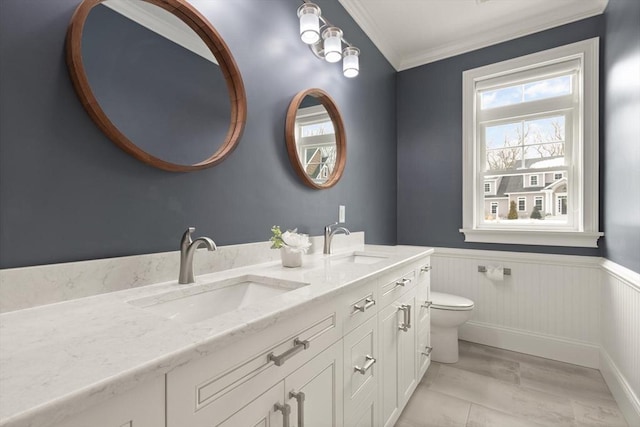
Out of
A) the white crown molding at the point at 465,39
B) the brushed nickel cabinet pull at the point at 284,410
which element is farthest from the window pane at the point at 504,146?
the brushed nickel cabinet pull at the point at 284,410

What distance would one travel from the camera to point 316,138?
1877mm

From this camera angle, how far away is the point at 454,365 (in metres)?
2.27

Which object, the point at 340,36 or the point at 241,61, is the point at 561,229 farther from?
the point at 241,61

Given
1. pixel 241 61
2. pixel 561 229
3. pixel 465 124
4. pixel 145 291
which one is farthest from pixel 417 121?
pixel 145 291

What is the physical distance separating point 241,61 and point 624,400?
269 cm

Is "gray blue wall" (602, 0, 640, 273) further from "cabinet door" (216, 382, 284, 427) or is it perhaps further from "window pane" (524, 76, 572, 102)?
"cabinet door" (216, 382, 284, 427)

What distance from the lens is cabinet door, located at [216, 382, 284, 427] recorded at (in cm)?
66

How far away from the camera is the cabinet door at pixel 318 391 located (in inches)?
31.8

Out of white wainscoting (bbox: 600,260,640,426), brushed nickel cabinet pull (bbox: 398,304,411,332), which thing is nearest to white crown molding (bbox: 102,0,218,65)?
brushed nickel cabinet pull (bbox: 398,304,411,332)

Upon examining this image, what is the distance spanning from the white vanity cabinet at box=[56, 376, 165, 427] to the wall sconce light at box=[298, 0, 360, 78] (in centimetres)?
161

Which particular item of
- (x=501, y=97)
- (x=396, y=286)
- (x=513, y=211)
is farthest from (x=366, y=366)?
(x=501, y=97)

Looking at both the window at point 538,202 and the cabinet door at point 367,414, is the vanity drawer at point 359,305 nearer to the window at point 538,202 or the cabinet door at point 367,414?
the cabinet door at point 367,414

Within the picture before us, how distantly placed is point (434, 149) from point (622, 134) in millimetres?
1321

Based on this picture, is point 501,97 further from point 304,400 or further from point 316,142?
point 304,400
